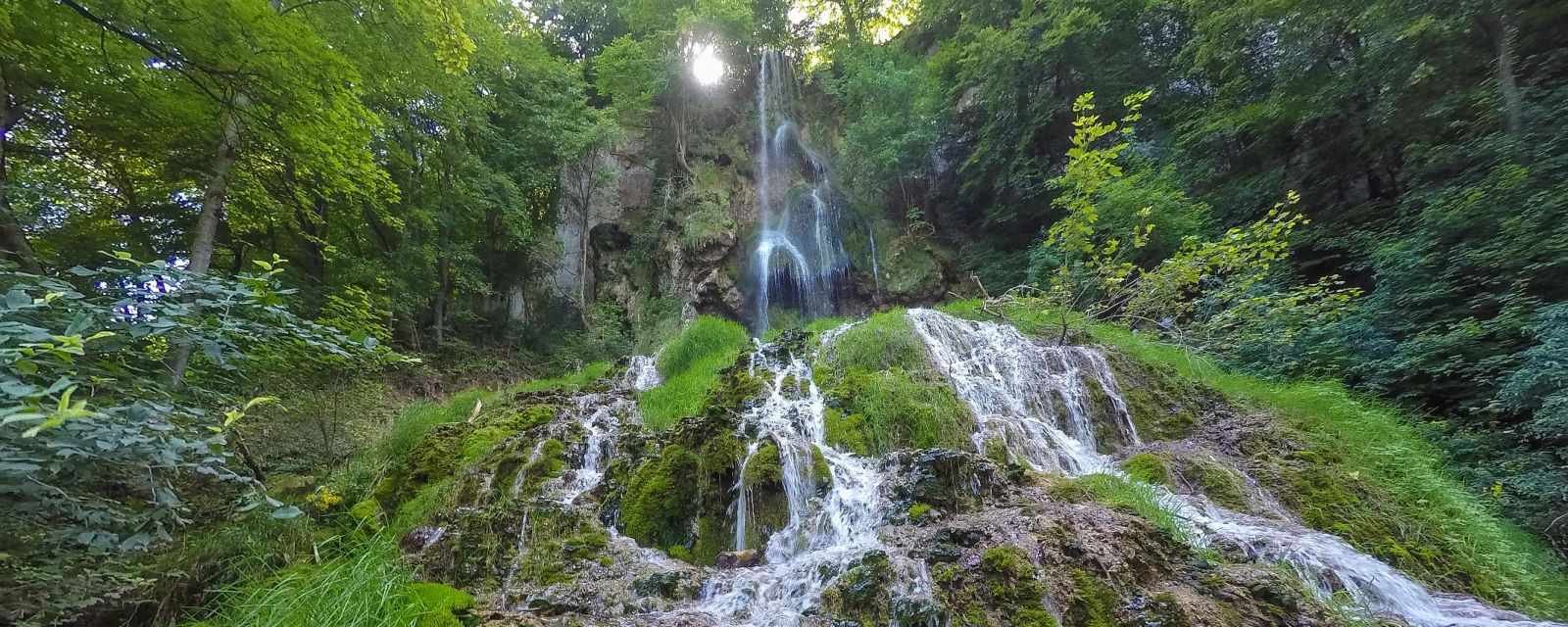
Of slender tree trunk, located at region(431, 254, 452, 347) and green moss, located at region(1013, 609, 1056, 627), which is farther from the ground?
slender tree trunk, located at region(431, 254, 452, 347)

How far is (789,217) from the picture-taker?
49.4 feet

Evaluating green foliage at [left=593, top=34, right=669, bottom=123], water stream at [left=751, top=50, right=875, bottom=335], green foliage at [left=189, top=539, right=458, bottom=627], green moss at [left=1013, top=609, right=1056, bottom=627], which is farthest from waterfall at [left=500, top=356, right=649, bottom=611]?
green foliage at [left=593, top=34, right=669, bottom=123]

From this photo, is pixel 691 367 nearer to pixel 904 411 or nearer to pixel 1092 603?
pixel 904 411

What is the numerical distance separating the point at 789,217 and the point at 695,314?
13.7 ft

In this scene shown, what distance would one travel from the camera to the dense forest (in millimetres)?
2379

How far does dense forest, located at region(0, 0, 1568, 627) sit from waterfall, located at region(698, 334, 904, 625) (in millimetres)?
68

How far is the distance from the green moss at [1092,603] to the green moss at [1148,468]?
1.86 meters

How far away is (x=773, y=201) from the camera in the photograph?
15773 mm

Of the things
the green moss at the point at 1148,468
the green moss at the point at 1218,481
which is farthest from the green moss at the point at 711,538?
the green moss at the point at 1218,481

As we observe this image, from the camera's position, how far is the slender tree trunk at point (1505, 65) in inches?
206

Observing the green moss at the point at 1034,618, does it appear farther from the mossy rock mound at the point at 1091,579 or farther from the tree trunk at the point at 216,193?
the tree trunk at the point at 216,193

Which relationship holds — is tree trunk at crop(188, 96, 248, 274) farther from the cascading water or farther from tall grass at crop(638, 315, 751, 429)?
the cascading water

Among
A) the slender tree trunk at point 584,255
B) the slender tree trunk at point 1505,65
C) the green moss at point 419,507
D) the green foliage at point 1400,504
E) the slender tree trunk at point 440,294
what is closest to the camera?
the green foliage at point 1400,504

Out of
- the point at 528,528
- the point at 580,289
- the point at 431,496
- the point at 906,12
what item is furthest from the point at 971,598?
the point at 906,12
